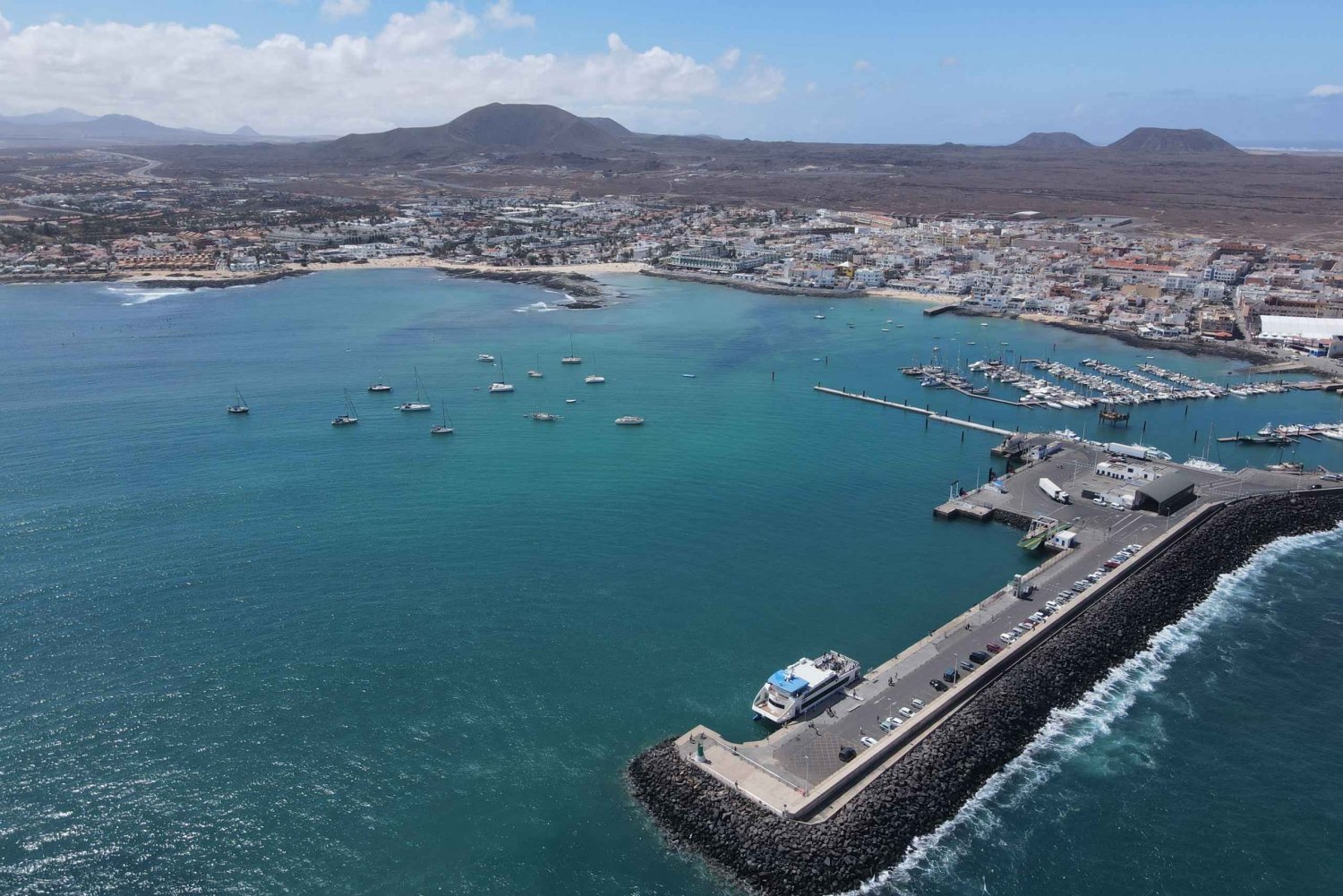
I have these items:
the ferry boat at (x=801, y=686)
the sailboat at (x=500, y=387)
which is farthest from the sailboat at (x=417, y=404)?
the ferry boat at (x=801, y=686)

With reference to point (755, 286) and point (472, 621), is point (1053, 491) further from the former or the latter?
point (755, 286)

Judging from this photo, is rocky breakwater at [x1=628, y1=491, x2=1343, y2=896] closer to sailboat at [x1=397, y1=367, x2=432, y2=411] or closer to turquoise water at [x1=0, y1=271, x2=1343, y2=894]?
turquoise water at [x1=0, y1=271, x2=1343, y2=894]

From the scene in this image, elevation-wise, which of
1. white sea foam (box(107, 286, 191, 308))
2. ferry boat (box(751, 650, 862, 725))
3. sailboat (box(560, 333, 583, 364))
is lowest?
ferry boat (box(751, 650, 862, 725))

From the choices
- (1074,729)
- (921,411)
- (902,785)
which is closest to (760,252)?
(921,411)

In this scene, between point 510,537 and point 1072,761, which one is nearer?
point 1072,761

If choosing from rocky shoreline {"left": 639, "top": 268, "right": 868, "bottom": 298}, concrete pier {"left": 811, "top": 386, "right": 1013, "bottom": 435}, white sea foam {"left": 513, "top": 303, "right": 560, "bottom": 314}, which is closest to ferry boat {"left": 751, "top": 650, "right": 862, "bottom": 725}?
concrete pier {"left": 811, "top": 386, "right": 1013, "bottom": 435}

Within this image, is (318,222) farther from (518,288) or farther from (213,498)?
(213,498)

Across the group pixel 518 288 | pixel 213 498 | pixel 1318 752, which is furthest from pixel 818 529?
pixel 518 288
